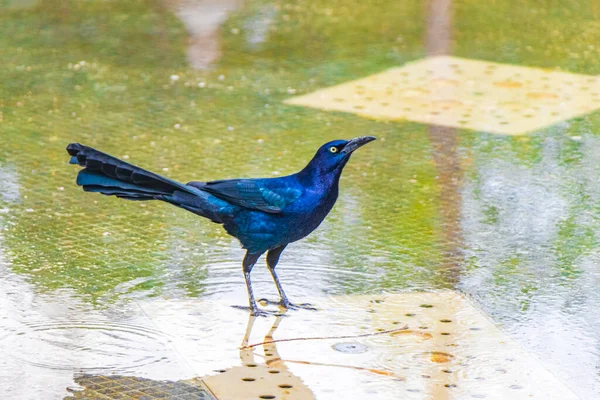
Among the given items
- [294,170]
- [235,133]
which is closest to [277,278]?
[294,170]

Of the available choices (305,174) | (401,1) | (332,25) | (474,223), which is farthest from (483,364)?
(401,1)

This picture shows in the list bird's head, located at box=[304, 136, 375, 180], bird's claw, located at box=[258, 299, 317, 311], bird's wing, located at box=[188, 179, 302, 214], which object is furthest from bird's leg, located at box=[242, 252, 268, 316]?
bird's head, located at box=[304, 136, 375, 180]

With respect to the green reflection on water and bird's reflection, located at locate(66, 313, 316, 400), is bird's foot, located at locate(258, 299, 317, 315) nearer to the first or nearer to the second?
the green reflection on water

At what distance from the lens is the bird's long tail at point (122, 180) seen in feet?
16.1

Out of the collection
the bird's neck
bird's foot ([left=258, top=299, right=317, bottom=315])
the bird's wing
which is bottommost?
bird's foot ([left=258, top=299, right=317, bottom=315])

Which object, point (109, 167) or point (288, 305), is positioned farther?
point (288, 305)

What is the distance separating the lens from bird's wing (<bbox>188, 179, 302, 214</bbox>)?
16.4ft

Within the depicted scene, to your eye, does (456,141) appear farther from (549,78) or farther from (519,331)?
(519,331)

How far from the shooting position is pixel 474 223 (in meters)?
6.37

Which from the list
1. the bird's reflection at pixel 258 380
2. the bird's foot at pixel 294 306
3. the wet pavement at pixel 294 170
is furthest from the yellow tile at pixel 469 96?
the bird's reflection at pixel 258 380

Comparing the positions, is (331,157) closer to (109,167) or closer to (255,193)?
(255,193)

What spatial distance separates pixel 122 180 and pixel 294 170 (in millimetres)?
2303

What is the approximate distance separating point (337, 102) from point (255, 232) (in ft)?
11.6

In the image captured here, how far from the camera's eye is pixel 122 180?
195 inches
